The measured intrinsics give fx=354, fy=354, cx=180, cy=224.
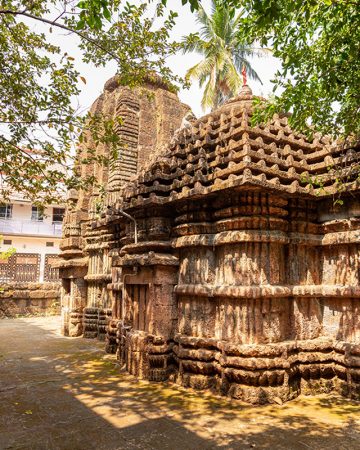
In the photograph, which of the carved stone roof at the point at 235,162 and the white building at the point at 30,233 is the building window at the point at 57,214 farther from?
the carved stone roof at the point at 235,162

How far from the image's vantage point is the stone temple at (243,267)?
5.75 metres

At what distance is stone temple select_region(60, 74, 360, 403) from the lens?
5.75m

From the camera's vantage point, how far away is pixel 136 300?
24.8 ft

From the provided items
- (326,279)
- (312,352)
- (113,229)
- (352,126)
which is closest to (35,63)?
(113,229)

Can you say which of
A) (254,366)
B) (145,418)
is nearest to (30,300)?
(145,418)

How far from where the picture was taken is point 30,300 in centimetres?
1859

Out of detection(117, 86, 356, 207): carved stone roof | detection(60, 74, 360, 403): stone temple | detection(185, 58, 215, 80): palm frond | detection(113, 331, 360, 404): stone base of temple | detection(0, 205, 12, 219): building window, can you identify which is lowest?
detection(113, 331, 360, 404): stone base of temple

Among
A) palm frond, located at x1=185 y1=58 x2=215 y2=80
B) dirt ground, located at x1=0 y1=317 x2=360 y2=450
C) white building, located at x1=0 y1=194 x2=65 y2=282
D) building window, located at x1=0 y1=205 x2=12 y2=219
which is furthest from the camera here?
building window, located at x1=0 y1=205 x2=12 y2=219

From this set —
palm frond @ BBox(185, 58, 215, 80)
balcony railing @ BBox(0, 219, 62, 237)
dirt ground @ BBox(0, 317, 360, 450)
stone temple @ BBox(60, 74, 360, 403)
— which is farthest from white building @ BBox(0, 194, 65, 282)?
dirt ground @ BBox(0, 317, 360, 450)

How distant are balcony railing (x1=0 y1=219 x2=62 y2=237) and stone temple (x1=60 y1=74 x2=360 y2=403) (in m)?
23.6

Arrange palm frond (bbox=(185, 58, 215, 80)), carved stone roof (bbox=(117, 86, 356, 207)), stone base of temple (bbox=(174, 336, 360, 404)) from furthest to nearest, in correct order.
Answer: palm frond (bbox=(185, 58, 215, 80))
carved stone roof (bbox=(117, 86, 356, 207))
stone base of temple (bbox=(174, 336, 360, 404))

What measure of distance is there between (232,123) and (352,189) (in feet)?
8.17

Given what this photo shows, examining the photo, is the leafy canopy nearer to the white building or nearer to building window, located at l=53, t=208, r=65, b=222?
the white building

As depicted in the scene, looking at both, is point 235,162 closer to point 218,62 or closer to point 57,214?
point 218,62
